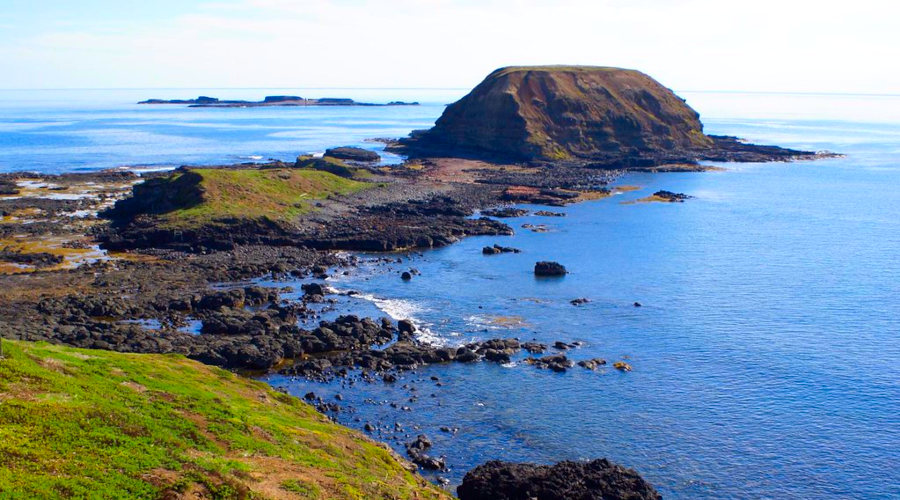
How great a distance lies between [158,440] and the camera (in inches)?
1166

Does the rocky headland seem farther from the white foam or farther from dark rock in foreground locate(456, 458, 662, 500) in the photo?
the white foam

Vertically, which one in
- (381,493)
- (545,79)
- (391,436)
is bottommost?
(391,436)

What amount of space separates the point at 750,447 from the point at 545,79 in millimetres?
Answer: 160157

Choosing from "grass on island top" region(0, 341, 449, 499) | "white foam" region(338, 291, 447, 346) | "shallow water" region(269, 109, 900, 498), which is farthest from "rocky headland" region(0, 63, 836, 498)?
"grass on island top" region(0, 341, 449, 499)

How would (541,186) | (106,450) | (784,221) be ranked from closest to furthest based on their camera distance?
(106,450) → (784,221) → (541,186)

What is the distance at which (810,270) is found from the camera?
82.1m

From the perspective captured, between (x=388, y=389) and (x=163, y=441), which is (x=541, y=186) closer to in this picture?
(x=388, y=389)

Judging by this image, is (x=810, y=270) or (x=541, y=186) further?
(x=541, y=186)

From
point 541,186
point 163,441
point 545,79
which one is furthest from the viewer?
point 545,79

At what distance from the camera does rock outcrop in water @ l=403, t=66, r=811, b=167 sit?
586 feet

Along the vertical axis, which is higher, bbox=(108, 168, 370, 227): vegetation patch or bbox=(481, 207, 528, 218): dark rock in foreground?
bbox=(108, 168, 370, 227): vegetation patch

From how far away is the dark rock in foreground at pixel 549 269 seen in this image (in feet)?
265

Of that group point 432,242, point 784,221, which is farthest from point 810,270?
point 432,242

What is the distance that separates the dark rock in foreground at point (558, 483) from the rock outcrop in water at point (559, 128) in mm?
140790
